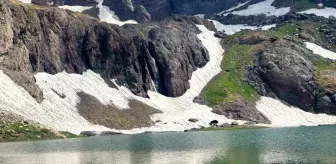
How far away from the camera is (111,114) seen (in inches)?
6988

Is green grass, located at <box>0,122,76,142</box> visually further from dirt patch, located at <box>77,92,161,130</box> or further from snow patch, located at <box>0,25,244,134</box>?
dirt patch, located at <box>77,92,161,130</box>

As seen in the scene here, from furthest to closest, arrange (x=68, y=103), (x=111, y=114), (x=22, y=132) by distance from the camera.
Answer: (x=111, y=114) < (x=68, y=103) < (x=22, y=132)

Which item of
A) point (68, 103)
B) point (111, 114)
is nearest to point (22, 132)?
point (68, 103)

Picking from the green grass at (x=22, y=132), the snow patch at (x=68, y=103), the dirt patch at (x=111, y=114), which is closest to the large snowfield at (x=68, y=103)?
the snow patch at (x=68, y=103)

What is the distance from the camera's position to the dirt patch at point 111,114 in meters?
170

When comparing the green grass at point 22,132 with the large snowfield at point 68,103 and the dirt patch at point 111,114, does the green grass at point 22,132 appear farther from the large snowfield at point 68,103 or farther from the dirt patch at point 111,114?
the dirt patch at point 111,114

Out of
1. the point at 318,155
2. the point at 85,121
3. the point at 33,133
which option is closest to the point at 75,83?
the point at 85,121

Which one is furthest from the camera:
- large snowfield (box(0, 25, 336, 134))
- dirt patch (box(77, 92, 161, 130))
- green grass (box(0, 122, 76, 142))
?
dirt patch (box(77, 92, 161, 130))

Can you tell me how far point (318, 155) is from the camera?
72438mm

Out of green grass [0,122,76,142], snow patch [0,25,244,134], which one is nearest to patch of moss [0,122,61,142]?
green grass [0,122,76,142]

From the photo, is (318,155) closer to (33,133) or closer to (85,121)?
(33,133)

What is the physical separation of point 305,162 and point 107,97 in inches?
5109

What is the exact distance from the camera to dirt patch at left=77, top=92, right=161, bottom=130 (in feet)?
559

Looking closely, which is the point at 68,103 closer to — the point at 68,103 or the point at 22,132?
the point at 68,103
